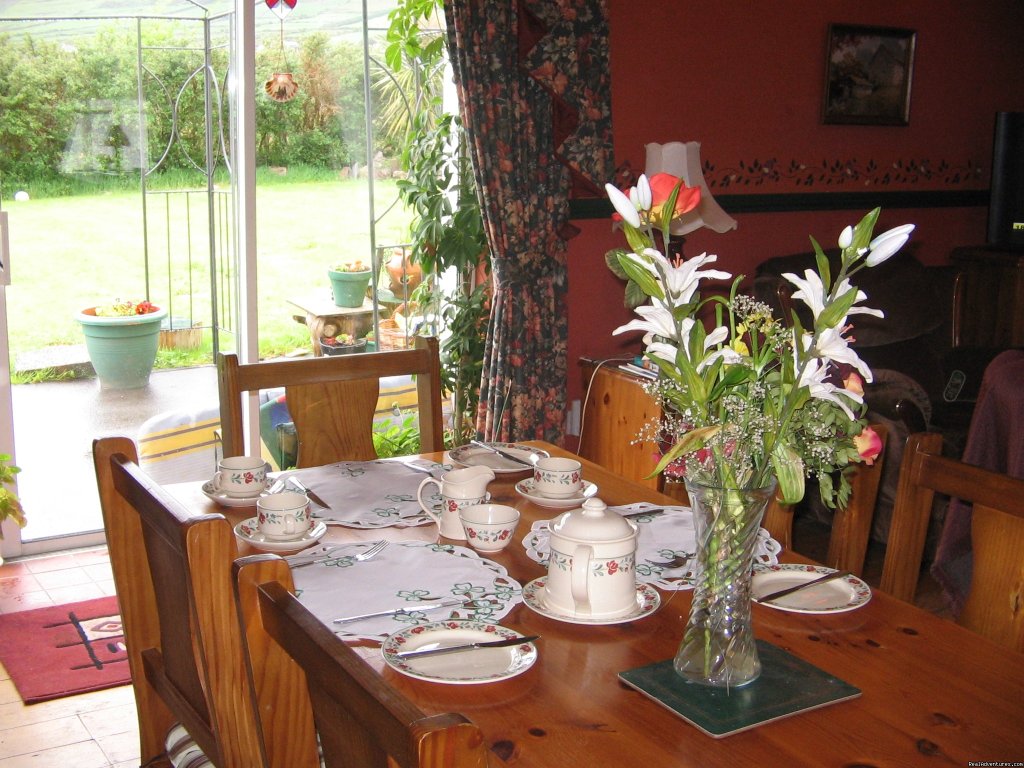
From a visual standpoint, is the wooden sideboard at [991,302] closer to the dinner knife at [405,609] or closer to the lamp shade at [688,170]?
the lamp shade at [688,170]

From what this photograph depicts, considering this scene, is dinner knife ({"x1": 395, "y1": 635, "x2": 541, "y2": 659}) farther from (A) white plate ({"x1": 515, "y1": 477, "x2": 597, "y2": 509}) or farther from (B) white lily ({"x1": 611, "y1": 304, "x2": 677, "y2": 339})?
(A) white plate ({"x1": 515, "y1": 477, "x2": 597, "y2": 509})

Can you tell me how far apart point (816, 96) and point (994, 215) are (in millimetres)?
1059

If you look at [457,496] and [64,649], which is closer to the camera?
[457,496]

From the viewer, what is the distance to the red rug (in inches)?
113

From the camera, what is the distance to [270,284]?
4055 mm

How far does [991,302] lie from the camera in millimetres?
4828

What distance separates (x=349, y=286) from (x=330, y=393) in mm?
1802

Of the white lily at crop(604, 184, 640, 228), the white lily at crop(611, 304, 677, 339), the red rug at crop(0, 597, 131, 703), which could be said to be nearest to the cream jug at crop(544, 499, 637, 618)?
the white lily at crop(611, 304, 677, 339)

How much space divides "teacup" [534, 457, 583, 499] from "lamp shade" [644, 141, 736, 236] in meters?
1.77

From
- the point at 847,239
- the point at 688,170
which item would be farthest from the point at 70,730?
the point at 688,170

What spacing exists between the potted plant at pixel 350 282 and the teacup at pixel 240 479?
221cm

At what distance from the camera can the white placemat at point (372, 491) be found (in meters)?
1.90

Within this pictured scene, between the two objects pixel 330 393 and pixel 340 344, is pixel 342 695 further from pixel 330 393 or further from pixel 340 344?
pixel 340 344

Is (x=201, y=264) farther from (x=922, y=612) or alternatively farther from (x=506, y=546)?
(x=922, y=612)
